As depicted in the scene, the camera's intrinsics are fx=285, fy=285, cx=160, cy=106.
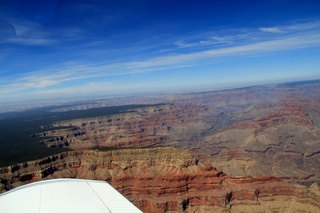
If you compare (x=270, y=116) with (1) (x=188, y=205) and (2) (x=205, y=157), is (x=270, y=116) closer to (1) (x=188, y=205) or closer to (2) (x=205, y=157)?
(2) (x=205, y=157)

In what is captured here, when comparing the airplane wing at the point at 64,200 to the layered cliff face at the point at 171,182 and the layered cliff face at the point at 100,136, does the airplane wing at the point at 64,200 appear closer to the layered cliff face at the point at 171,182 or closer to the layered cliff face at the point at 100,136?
the layered cliff face at the point at 171,182

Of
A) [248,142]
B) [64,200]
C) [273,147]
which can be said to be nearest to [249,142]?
[248,142]

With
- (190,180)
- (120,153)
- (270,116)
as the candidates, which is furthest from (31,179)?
(270,116)

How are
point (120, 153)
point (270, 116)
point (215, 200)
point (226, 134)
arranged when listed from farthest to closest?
point (270, 116), point (226, 134), point (120, 153), point (215, 200)

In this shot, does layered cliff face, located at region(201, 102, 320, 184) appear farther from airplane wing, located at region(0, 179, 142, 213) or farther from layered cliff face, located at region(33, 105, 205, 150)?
airplane wing, located at region(0, 179, 142, 213)

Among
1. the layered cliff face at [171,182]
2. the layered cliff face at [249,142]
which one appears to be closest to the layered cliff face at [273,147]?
the layered cliff face at [249,142]

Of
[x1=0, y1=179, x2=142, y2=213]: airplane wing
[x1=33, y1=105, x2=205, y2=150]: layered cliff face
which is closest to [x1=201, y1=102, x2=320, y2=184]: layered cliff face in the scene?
[x1=33, y1=105, x2=205, y2=150]: layered cliff face

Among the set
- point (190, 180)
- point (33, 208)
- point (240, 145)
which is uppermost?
point (33, 208)
